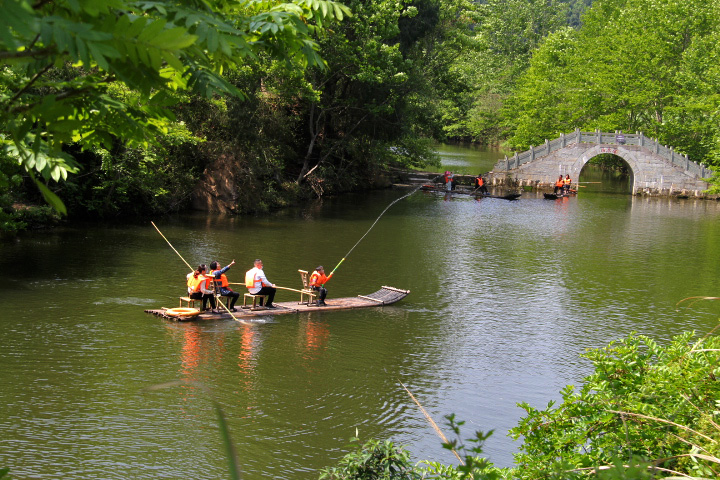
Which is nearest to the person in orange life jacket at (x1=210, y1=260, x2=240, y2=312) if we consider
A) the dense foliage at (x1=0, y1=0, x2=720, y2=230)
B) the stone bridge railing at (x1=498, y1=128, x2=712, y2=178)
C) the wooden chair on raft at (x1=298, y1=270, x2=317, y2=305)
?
the wooden chair on raft at (x1=298, y1=270, x2=317, y2=305)

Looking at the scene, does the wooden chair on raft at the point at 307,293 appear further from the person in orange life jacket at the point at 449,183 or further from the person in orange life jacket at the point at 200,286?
the person in orange life jacket at the point at 449,183

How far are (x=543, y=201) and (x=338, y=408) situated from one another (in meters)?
39.7

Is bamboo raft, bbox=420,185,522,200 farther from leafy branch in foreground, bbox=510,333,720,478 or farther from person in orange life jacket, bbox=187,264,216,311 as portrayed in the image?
leafy branch in foreground, bbox=510,333,720,478

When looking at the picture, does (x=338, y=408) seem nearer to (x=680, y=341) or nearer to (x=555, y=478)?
(x=680, y=341)

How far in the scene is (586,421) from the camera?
7.62m

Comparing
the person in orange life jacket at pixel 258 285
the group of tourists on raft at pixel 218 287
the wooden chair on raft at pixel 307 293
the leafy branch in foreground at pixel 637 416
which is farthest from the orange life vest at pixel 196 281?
the leafy branch in foreground at pixel 637 416

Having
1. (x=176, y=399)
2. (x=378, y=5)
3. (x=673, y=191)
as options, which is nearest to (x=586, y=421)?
(x=176, y=399)

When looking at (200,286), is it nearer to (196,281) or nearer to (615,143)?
(196,281)

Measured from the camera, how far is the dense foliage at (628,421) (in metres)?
6.80

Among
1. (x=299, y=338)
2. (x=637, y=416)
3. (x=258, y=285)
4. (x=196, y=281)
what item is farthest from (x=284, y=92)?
(x=637, y=416)

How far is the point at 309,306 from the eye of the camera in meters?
20.2

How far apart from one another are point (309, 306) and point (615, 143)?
44.3 meters

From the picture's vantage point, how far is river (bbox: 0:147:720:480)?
1226 centimetres

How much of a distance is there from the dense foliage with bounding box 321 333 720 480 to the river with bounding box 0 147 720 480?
3066mm
